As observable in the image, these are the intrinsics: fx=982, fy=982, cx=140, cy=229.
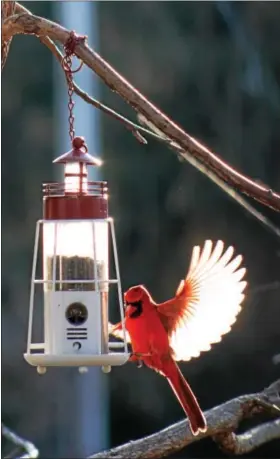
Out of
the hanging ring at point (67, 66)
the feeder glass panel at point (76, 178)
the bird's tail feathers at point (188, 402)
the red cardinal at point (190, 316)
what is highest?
the hanging ring at point (67, 66)

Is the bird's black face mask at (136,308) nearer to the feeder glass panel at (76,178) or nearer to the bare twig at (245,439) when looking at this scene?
the feeder glass panel at (76,178)

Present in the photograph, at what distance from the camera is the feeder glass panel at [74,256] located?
1670mm

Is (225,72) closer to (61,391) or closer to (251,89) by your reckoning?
(251,89)

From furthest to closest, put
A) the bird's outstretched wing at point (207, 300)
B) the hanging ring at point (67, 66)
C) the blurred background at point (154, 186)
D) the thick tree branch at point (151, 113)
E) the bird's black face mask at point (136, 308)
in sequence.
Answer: the blurred background at point (154, 186) < the bird's black face mask at point (136, 308) < the bird's outstretched wing at point (207, 300) < the hanging ring at point (67, 66) < the thick tree branch at point (151, 113)

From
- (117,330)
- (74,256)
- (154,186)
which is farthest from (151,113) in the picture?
(154,186)

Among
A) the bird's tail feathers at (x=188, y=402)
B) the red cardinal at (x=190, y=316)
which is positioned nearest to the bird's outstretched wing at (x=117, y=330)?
the red cardinal at (x=190, y=316)

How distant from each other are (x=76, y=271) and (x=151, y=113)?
13.4 inches

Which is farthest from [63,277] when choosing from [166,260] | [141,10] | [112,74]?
[141,10]

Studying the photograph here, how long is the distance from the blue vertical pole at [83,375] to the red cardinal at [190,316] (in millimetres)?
2541

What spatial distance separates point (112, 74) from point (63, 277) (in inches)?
14.7

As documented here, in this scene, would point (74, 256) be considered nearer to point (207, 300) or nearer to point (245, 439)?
point (207, 300)

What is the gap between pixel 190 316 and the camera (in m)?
1.73

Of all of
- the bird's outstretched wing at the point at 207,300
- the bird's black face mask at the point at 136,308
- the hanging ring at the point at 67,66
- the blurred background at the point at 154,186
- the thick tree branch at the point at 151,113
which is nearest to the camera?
the thick tree branch at the point at 151,113

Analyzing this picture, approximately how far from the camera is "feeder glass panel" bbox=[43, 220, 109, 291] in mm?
1670
